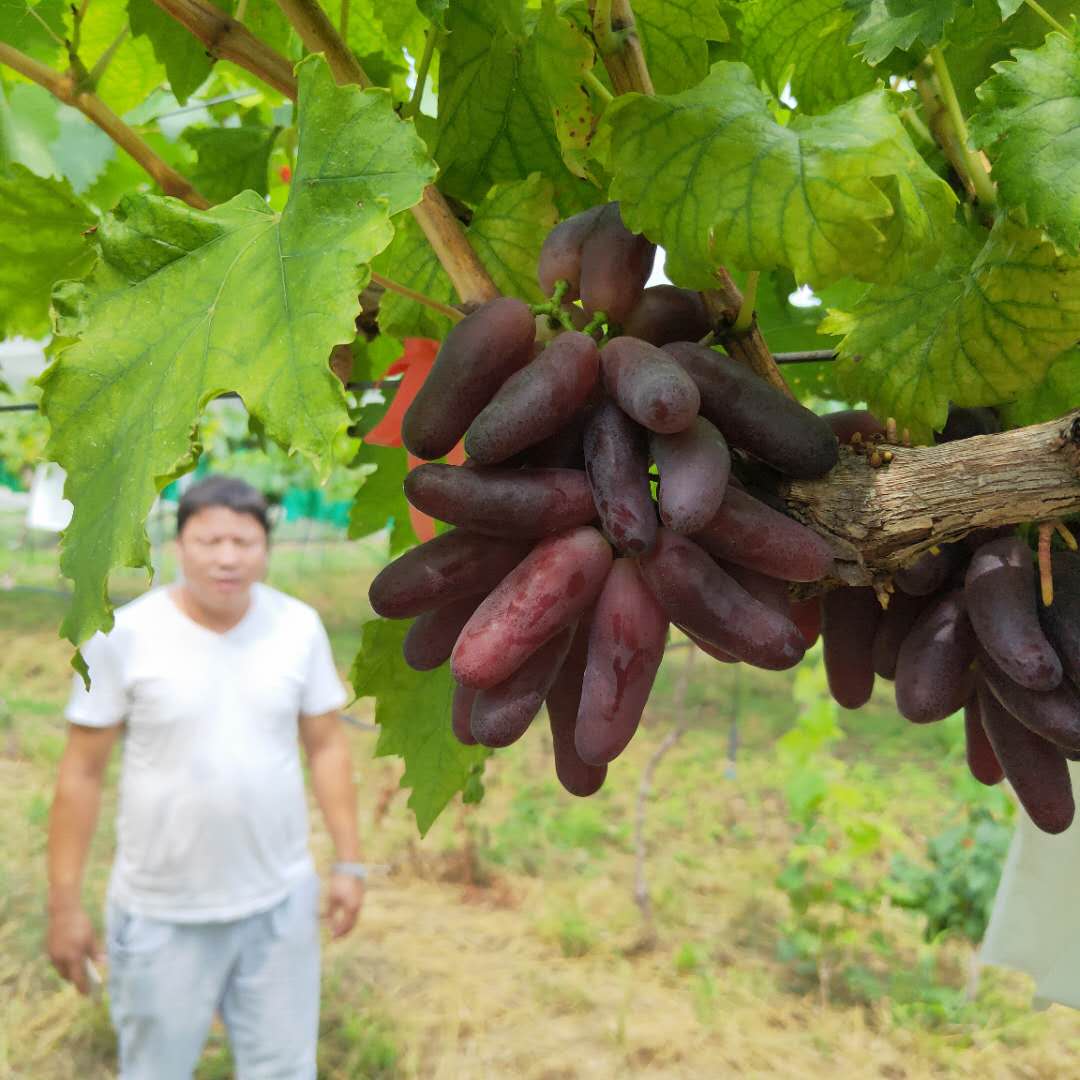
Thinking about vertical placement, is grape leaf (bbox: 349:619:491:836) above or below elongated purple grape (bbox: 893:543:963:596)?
below

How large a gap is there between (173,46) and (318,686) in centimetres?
212

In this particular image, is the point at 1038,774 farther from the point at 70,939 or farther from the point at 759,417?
the point at 70,939

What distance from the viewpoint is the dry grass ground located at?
12.4 ft

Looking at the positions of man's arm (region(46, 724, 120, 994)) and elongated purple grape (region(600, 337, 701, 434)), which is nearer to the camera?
elongated purple grape (region(600, 337, 701, 434))

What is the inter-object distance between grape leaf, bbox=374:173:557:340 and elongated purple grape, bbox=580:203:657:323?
0.13m

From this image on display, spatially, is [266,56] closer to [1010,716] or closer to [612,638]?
[612,638]

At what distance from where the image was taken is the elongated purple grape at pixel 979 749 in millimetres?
735

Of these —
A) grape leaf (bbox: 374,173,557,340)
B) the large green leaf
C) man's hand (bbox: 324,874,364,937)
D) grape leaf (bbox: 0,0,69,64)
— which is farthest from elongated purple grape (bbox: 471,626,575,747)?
man's hand (bbox: 324,874,364,937)

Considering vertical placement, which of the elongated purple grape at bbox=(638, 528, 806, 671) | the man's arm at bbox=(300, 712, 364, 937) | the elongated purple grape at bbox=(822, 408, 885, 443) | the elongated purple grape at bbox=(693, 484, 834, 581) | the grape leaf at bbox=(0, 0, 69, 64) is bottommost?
the man's arm at bbox=(300, 712, 364, 937)

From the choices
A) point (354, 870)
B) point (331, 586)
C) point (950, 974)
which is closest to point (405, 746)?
point (354, 870)

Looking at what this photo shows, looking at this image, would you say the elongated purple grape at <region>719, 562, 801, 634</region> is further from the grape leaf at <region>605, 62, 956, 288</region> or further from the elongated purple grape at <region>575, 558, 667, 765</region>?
the grape leaf at <region>605, 62, 956, 288</region>

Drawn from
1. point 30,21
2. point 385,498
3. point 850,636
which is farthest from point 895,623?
point 30,21

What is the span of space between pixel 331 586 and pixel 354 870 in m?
6.50

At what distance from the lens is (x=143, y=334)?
1.82ft
